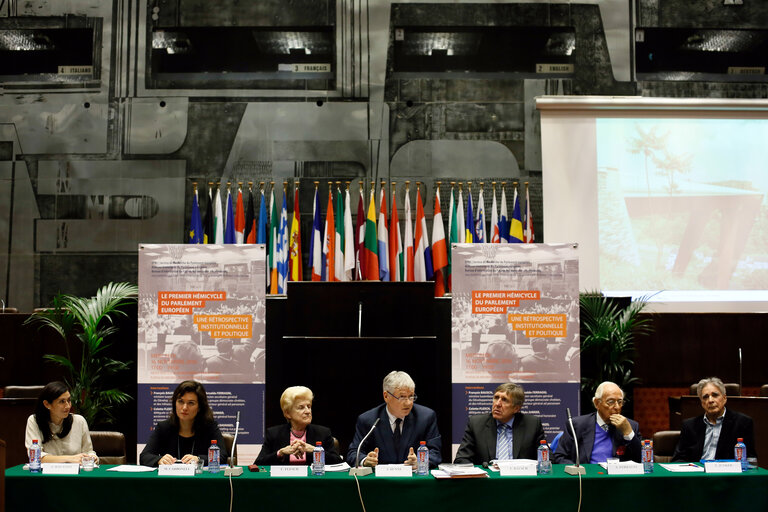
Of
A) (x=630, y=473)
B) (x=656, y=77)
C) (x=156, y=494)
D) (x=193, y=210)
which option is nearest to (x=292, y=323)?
(x=156, y=494)

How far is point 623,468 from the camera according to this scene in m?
4.06

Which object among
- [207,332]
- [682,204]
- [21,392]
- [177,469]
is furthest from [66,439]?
[682,204]

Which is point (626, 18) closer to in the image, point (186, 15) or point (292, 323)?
point (186, 15)

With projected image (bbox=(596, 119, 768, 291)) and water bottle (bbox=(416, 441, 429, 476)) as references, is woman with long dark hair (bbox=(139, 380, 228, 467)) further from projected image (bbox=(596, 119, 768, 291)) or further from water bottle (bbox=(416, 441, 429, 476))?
projected image (bbox=(596, 119, 768, 291))

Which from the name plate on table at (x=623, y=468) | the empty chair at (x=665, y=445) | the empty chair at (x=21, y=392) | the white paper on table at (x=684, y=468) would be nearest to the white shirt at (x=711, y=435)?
the empty chair at (x=665, y=445)

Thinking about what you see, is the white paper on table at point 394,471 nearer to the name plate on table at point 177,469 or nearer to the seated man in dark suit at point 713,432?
the name plate on table at point 177,469

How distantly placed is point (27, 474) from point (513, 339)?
11.0 feet

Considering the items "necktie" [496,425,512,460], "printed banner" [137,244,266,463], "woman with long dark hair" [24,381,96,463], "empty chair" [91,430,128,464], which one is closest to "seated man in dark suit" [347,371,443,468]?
"necktie" [496,425,512,460]

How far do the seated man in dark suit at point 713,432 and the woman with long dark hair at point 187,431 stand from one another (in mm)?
2756

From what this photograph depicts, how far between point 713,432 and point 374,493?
7.51 feet

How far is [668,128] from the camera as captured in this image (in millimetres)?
9586

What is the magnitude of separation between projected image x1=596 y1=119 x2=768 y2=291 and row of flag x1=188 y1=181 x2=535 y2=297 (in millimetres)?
1145

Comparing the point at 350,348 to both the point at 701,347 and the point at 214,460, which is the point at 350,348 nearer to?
the point at 214,460

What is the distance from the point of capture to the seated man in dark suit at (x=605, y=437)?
4691mm
